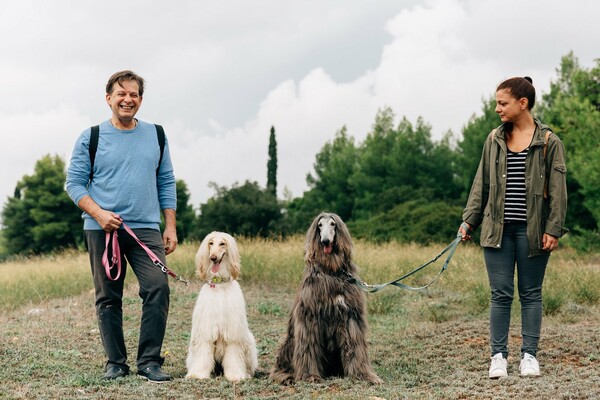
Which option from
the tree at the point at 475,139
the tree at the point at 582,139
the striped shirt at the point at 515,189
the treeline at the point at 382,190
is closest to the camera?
the striped shirt at the point at 515,189

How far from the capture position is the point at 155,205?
5777mm

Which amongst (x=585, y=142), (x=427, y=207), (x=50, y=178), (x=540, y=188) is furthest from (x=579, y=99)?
(x=50, y=178)

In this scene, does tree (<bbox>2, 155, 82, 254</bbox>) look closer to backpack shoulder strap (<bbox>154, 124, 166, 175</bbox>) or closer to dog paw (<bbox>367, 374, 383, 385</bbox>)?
backpack shoulder strap (<bbox>154, 124, 166, 175</bbox>)

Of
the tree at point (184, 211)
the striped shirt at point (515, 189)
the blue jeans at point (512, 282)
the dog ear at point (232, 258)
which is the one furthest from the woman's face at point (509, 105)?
the tree at point (184, 211)

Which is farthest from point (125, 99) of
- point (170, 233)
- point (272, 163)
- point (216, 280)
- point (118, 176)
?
point (272, 163)

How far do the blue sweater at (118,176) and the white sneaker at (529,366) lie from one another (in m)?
3.18

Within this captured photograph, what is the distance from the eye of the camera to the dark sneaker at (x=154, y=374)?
5.58 meters

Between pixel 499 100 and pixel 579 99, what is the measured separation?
20042mm

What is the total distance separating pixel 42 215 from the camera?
127 feet

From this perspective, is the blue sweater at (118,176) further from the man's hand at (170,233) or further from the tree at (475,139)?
the tree at (475,139)

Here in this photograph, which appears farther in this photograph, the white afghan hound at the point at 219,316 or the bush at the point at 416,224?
the bush at the point at 416,224

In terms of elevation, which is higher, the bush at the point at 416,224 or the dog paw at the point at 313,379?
the bush at the point at 416,224

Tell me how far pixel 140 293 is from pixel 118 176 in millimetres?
968

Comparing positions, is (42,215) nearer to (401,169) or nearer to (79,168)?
(401,169)
